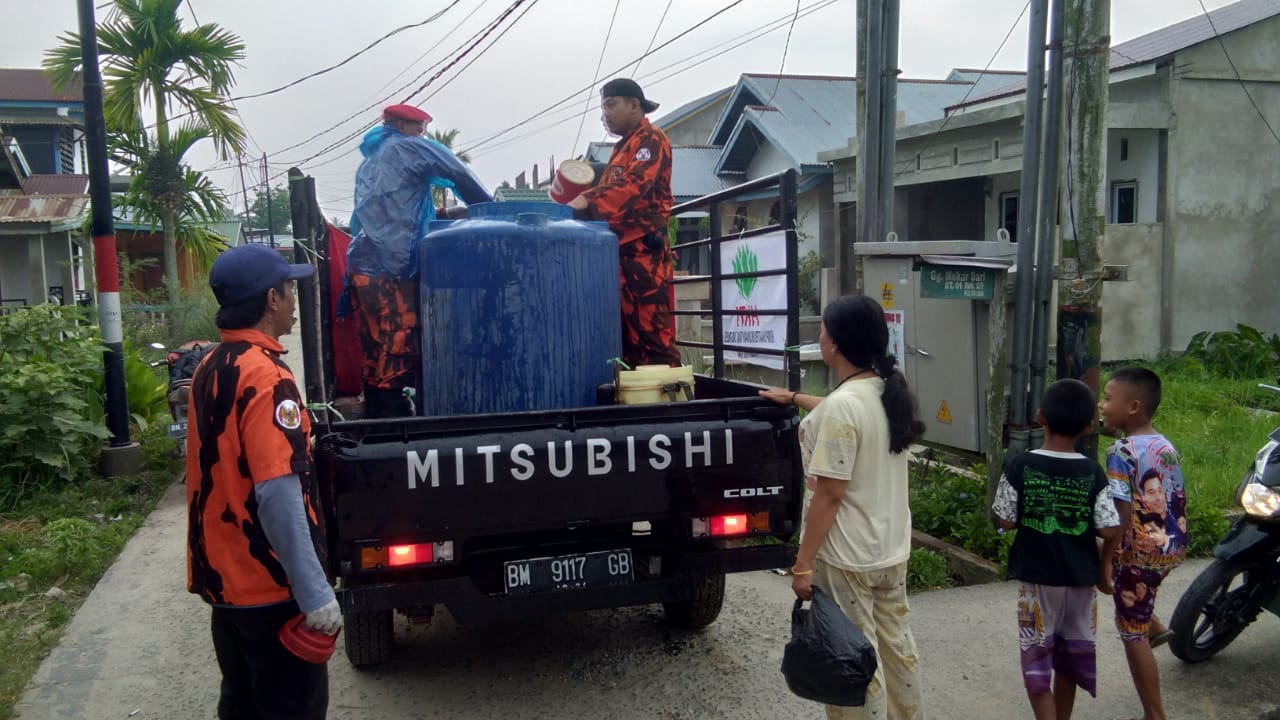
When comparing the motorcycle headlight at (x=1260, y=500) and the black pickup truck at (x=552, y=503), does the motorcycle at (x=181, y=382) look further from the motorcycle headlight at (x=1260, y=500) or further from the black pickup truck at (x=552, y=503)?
the motorcycle headlight at (x=1260, y=500)

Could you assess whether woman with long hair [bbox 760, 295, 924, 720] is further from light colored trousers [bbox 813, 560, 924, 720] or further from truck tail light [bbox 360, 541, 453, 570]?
truck tail light [bbox 360, 541, 453, 570]

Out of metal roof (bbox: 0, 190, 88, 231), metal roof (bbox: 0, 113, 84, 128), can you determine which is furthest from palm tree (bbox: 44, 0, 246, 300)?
metal roof (bbox: 0, 113, 84, 128)

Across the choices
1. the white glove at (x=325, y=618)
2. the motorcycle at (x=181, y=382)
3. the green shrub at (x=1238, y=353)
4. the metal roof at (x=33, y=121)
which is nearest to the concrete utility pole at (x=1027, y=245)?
the white glove at (x=325, y=618)

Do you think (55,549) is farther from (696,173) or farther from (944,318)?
(696,173)

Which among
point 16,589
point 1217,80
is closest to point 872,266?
point 16,589

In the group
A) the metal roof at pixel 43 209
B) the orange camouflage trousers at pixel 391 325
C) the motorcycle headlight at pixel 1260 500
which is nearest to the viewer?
the motorcycle headlight at pixel 1260 500

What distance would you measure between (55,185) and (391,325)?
1917cm

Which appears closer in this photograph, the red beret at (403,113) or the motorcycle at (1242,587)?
the motorcycle at (1242,587)

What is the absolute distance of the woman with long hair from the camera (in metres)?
2.84

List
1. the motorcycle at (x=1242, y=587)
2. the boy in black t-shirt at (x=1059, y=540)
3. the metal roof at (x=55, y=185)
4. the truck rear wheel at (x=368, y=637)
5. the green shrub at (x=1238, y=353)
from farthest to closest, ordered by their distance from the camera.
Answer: the metal roof at (x=55, y=185)
the green shrub at (x=1238, y=353)
the truck rear wheel at (x=368, y=637)
the motorcycle at (x=1242, y=587)
the boy in black t-shirt at (x=1059, y=540)

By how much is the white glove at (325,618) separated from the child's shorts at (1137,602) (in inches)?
103

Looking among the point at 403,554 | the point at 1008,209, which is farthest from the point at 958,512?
the point at 1008,209

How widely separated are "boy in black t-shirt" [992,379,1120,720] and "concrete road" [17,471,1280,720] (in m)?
0.55

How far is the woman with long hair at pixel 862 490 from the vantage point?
112 inches
